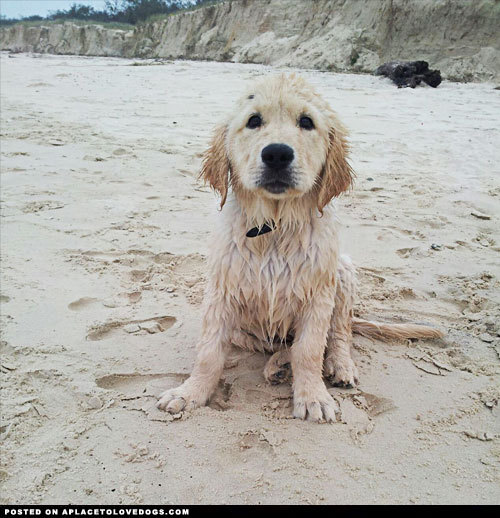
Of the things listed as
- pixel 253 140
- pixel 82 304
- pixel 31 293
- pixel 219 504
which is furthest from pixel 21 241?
pixel 219 504

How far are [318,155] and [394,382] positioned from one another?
4.65 feet

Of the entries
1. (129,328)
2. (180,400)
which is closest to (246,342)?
(180,400)

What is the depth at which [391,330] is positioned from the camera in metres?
3.16

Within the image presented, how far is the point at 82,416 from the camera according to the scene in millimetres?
2398

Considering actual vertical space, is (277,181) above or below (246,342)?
above

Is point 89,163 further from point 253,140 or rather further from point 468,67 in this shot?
point 468,67

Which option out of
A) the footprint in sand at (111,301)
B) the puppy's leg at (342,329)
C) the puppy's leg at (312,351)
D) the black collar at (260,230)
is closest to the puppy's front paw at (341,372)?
the puppy's leg at (342,329)

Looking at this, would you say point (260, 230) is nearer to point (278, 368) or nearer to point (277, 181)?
point (277, 181)

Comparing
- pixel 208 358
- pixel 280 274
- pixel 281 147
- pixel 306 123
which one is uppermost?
pixel 306 123

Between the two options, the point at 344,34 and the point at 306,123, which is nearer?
the point at 306,123

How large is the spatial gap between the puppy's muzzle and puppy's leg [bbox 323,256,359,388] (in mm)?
887

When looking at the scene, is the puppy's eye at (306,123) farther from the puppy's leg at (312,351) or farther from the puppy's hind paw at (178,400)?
the puppy's hind paw at (178,400)

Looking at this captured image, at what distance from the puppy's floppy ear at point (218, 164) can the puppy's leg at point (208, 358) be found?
2.04 feet

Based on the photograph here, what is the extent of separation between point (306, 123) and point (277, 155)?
0.40 metres
